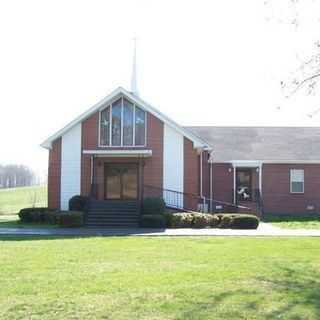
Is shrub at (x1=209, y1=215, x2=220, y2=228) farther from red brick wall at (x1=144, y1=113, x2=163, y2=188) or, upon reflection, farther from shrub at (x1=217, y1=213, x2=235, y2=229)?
red brick wall at (x1=144, y1=113, x2=163, y2=188)

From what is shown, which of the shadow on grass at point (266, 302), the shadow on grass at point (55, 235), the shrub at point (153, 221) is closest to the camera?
the shadow on grass at point (266, 302)

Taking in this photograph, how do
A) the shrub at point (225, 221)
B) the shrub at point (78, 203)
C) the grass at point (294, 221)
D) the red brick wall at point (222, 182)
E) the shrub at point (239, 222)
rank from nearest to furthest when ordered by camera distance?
the shrub at point (239, 222), the shrub at point (225, 221), the grass at point (294, 221), the shrub at point (78, 203), the red brick wall at point (222, 182)

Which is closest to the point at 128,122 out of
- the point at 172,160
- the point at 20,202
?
the point at 172,160

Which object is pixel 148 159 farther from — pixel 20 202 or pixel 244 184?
pixel 20 202

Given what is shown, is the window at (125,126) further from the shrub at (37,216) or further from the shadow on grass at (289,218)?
the shadow on grass at (289,218)

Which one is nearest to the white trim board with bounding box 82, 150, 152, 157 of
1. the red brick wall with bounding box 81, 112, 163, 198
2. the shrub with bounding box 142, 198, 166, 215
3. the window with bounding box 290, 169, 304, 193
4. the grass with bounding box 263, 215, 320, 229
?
the red brick wall with bounding box 81, 112, 163, 198

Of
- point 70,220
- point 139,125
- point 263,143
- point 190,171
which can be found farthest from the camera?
point 263,143

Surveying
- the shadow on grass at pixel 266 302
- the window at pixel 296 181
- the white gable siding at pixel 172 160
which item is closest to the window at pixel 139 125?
the white gable siding at pixel 172 160

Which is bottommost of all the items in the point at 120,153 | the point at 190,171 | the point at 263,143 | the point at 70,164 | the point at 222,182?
the point at 222,182

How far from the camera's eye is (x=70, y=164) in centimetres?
2984

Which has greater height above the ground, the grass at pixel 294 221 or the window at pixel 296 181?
the window at pixel 296 181

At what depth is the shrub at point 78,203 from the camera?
27844mm

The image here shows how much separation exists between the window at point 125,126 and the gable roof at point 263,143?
664 cm

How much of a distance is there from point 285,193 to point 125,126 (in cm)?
1074
